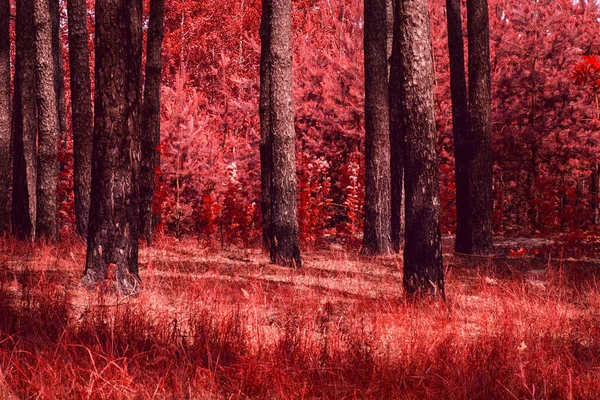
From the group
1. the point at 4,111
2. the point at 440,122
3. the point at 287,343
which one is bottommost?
the point at 287,343

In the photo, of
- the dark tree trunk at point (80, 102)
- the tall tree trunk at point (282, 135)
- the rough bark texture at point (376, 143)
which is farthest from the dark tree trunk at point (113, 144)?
the rough bark texture at point (376, 143)

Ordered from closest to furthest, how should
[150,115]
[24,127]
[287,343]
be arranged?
[287,343], [24,127], [150,115]

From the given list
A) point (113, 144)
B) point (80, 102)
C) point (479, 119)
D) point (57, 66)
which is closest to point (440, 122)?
point (479, 119)

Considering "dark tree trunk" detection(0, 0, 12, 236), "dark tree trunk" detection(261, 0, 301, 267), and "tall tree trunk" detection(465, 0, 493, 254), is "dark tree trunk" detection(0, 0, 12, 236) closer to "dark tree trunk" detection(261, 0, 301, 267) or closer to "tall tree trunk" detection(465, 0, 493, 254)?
"dark tree trunk" detection(261, 0, 301, 267)

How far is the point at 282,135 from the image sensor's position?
30.2 feet

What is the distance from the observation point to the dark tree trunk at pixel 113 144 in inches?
246

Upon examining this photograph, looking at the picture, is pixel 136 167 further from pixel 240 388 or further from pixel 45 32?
pixel 45 32

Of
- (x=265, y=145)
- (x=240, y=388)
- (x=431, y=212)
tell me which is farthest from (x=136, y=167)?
(x=265, y=145)

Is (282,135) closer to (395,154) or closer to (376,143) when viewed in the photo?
(376,143)

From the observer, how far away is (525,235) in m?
17.3

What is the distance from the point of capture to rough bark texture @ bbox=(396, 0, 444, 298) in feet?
21.0

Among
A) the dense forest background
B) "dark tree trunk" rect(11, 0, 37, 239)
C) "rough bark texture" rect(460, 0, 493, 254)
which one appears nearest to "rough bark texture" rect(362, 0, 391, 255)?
"rough bark texture" rect(460, 0, 493, 254)

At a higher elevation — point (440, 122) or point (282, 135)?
point (440, 122)

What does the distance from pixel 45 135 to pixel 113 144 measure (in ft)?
17.8
